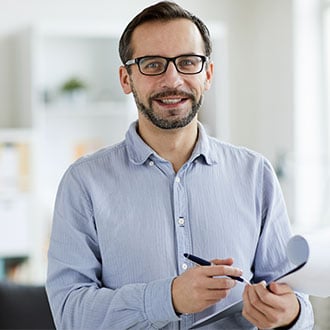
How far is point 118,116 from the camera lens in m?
5.13

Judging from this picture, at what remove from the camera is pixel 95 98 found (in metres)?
5.19

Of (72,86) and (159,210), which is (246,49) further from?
(159,210)

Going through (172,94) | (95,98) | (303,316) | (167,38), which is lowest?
(303,316)


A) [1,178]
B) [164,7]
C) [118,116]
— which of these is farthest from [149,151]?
[118,116]

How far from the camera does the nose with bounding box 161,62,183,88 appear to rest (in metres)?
1.47

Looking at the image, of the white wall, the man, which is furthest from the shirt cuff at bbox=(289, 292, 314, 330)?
the white wall

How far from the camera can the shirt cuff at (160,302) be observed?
1.37m

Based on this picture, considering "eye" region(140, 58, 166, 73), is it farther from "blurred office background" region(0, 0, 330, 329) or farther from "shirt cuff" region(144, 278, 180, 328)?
"blurred office background" region(0, 0, 330, 329)

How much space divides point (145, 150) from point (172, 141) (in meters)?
0.06

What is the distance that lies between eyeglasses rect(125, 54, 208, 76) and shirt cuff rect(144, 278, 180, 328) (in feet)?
1.39

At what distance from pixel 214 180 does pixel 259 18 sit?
4.04m

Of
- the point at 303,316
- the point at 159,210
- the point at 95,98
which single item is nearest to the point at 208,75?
the point at 159,210

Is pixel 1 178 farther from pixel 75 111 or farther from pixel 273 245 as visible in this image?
pixel 273 245

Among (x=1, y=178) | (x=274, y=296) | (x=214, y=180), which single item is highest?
(x=214, y=180)
